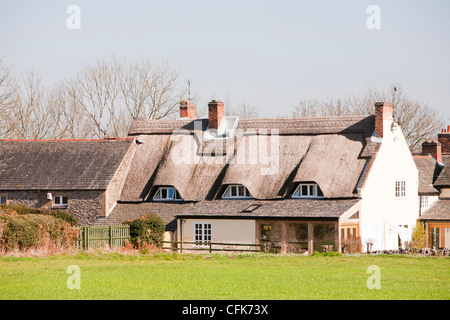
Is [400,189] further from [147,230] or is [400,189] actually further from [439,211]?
[147,230]

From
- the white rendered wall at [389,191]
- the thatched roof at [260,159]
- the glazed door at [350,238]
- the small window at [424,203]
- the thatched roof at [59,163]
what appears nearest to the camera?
the glazed door at [350,238]

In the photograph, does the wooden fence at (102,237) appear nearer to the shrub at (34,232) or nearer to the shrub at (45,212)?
the shrub at (34,232)

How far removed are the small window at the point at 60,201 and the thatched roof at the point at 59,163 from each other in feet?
2.25

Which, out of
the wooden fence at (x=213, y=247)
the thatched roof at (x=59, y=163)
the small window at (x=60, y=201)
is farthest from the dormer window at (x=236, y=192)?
the small window at (x=60, y=201)

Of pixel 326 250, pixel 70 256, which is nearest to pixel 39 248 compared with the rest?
pixel 70 256

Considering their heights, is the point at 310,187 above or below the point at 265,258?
above

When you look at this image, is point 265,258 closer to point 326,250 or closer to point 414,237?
point 326,250

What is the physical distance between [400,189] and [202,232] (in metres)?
10.6

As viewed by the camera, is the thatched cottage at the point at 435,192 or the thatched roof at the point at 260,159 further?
the thatched cottage at the point at 435,192

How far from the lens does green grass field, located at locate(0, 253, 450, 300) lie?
65.0 feet

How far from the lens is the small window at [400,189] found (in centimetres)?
3959

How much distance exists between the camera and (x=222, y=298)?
1902cm

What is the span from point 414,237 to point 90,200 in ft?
56.2
